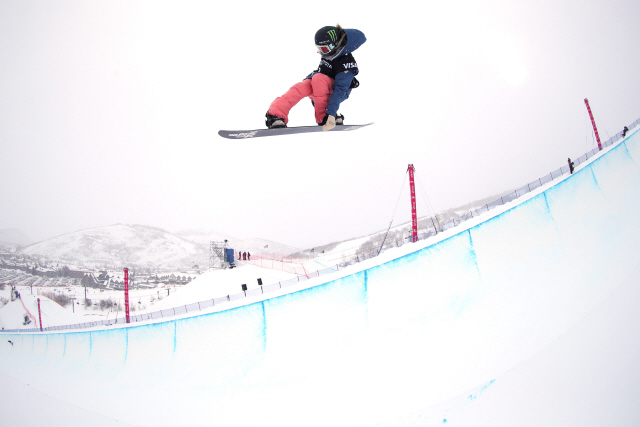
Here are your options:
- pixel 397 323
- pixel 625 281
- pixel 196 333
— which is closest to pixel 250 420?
pixel 196 333

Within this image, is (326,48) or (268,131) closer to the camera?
(326,48)

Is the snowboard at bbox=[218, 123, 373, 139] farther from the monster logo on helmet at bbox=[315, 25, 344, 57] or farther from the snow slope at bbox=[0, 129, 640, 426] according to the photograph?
the snow slope at bbox=[0, 129, 640, 426]

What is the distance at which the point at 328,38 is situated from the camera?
2750mm

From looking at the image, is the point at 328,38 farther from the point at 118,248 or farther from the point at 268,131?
the point at 118,248

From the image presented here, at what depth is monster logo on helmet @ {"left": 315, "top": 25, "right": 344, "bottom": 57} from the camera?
2743mm

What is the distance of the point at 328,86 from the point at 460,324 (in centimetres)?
374

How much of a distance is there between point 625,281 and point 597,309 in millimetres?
885

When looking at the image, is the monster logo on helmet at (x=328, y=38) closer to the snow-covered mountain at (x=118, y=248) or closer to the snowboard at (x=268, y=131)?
the snowboard at (x=268, y=131)

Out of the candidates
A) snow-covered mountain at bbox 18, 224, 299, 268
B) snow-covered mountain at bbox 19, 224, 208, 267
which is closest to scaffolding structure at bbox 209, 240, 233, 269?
snow-covered mountain at bbox 18, 224, 299, 268

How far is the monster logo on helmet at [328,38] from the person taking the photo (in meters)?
2.74

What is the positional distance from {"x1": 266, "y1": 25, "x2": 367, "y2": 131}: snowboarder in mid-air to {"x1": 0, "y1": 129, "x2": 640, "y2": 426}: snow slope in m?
2.65

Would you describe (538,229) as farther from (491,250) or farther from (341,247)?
(341,247)

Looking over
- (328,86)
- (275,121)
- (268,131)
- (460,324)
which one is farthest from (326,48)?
(460,324)

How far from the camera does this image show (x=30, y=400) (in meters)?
9.92
